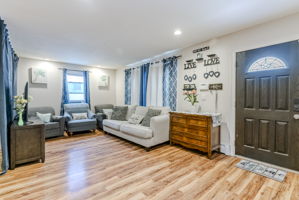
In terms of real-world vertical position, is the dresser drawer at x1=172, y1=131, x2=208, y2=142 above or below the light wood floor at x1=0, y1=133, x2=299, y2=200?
above

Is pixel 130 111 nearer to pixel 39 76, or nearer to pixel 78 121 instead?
pixel 78 121

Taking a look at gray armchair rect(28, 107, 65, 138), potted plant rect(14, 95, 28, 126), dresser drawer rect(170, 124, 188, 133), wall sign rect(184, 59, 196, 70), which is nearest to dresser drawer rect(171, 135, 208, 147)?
dresser drawer rect(170, 124, 188, 133)

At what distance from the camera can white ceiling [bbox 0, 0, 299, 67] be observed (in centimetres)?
203

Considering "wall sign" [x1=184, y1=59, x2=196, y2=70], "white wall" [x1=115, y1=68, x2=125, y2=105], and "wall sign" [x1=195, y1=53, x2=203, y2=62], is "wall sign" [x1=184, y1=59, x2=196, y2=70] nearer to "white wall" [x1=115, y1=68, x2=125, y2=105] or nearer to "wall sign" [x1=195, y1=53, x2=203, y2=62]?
"wall sign" [x1=195, y1=53, x2=203, y2=62]

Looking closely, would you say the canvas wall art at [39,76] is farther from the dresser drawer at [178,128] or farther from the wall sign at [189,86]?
the wall sign at [189,86]

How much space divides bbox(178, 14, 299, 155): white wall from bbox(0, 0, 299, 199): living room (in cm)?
2

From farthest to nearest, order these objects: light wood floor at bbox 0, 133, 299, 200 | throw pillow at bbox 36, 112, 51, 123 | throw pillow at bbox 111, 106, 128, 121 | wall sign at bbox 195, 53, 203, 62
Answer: throw pillow at bbox 111, 106, 128, 121, throw pillow at bbox 36, 112, 51, 123, wall sign at bbox 195, 53, 203, 62, light wood floor at bbox 0, 133, 299, 200

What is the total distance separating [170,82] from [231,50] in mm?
1752

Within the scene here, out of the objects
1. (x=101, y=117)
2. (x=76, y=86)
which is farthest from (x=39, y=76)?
(x=101, y=117)

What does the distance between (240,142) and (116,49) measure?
A: 11.5ft

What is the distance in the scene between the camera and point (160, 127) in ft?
11.8

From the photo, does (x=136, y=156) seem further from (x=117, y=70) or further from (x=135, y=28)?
(x=117, y=70)

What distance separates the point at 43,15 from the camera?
2.29m

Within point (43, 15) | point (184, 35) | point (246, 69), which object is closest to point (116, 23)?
point (43, 15)
